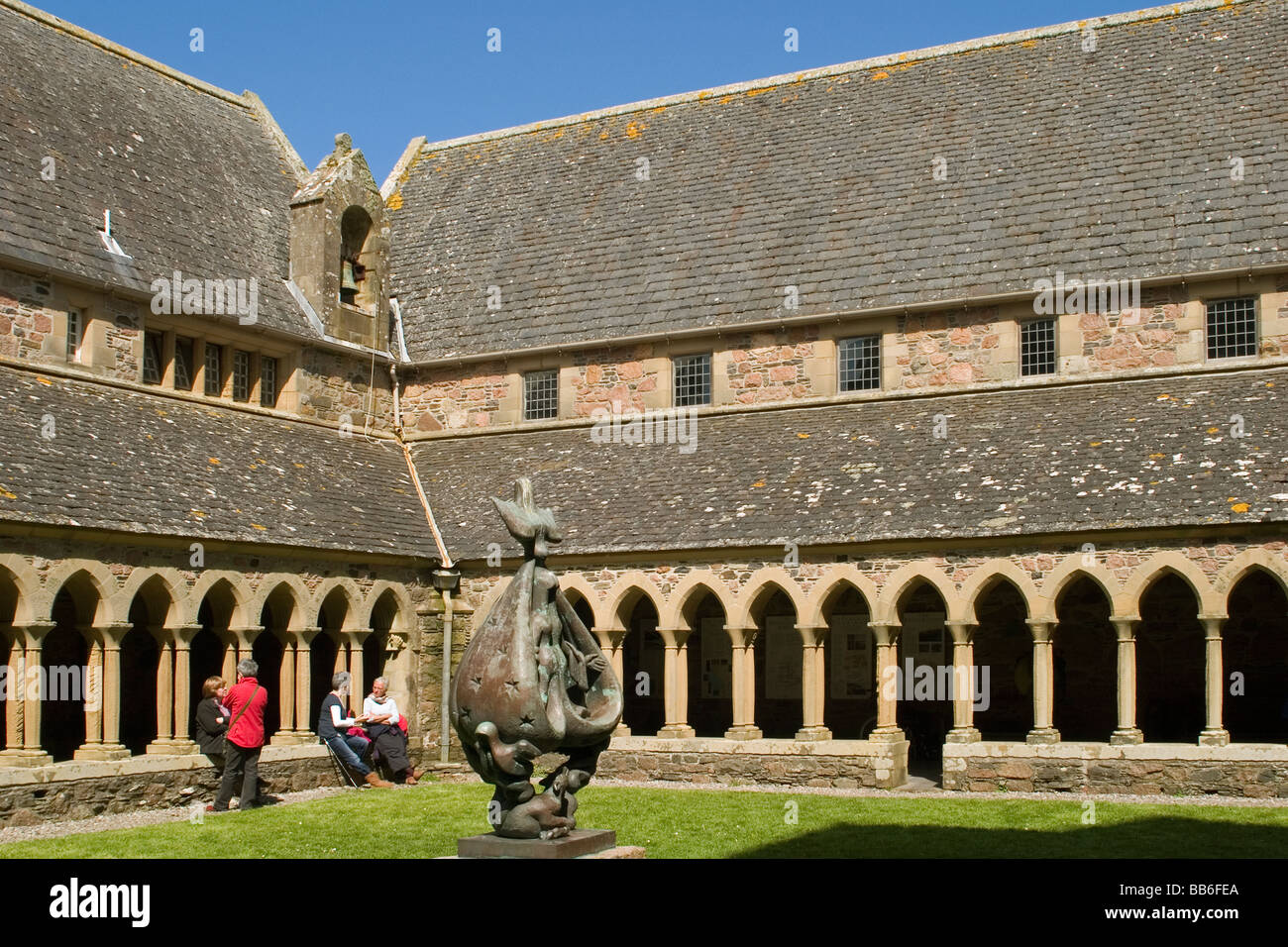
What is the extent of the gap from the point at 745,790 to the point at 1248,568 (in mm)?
5990

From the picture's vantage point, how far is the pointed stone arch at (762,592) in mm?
20094

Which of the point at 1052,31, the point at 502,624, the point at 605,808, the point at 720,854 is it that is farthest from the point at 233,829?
the point at 1052,31

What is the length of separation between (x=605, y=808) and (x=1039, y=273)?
9500 mm

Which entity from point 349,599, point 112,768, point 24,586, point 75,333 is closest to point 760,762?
point 349,599

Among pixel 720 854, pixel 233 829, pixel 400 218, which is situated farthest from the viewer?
pixel 400 218

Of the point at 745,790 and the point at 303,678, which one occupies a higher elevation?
the point at 303,678

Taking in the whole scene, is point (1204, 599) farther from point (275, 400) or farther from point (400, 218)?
point (400, 218)

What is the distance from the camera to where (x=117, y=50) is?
24.8 m

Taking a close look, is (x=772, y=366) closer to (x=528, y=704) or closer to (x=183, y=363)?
(x=183, y=363)

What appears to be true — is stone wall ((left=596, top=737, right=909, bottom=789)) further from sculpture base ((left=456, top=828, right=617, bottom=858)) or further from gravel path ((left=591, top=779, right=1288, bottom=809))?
sculpture base ((left=456, top=828, right=617, bottom=858))

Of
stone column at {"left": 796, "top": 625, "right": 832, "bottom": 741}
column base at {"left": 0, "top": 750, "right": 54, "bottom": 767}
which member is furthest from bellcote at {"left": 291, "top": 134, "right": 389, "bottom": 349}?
column base at {"left": 0, "top": 750, "right": 54, "bottom": 767}

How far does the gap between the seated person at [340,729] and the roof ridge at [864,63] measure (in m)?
10.9

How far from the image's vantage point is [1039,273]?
850 inches

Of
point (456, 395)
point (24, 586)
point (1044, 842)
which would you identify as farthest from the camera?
point (456, 395)
